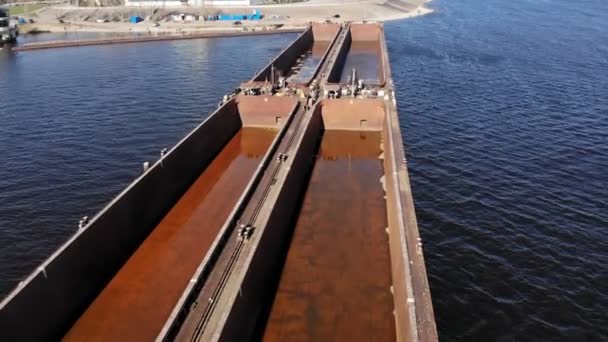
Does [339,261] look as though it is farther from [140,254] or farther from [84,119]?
[84,119]

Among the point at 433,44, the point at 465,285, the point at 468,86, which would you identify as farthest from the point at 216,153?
the point at 433,44

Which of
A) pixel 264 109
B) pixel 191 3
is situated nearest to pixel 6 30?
pixel 191 3

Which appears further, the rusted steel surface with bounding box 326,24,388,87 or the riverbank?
the riverbank

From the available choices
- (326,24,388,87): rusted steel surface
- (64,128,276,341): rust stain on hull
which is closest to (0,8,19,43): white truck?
(326,24,388,87): rusted steel surface

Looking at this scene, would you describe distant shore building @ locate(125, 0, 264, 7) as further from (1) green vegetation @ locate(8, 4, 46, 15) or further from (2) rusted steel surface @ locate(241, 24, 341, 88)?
(2) rusted steel surface @ locate(241, 24, 341, 88)

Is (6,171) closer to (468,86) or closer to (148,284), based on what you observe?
(148,284)

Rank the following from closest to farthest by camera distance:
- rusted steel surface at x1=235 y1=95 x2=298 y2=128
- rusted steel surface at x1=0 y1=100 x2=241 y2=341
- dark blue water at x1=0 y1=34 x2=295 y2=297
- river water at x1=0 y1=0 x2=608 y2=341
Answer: rusted steel surface at x1=0 y1=100 x2=241 y2=341 → river water at x1=0 y1=0 x2=608 y2=341 → dark blue water at x1=0 y1=34 x2=295 y2=297 → rusted steel surface at x1=235 y1=95 x2=298 y2=128

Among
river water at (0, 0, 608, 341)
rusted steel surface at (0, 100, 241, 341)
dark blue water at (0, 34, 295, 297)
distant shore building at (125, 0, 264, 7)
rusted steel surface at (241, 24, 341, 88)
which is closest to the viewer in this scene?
rusted steel surface at (0, 100, 241, 341)
